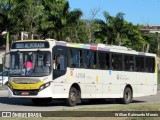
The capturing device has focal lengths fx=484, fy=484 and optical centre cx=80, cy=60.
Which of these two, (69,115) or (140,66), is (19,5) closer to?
(140,66)

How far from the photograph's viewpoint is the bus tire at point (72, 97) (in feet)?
71.4

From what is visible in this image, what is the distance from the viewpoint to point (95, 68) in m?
23.5

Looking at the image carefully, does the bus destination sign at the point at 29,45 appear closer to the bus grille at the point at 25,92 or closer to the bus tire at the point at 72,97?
the bus grille at the point at 25,92

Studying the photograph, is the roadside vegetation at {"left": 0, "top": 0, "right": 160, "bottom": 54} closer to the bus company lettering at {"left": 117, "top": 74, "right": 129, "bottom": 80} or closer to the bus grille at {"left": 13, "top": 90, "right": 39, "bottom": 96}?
the bus company lettering at {"left": 117, "top": 74, "right": 129, "bottom": 80}

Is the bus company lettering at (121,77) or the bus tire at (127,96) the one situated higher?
the bus company lettering at (121,77)

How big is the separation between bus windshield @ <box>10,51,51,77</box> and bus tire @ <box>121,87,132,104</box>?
254 inches

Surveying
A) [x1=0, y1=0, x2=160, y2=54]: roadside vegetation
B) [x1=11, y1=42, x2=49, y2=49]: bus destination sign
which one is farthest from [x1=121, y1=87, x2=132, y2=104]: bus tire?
[x1=0, y1=0, x2=160, y2=54]: roadside vegetation

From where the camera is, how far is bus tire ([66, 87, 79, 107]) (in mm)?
21750

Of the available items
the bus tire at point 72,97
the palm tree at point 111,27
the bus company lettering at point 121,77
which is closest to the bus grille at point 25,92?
the bus tire at point 72,97

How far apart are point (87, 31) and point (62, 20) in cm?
1325

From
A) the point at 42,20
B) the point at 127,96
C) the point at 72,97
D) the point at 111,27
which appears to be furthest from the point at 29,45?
the point at 111,27

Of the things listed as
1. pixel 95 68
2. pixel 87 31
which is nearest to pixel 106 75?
pixel 95 68

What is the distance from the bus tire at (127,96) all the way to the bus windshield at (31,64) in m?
6.46

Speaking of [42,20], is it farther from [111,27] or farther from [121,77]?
[121,77]
